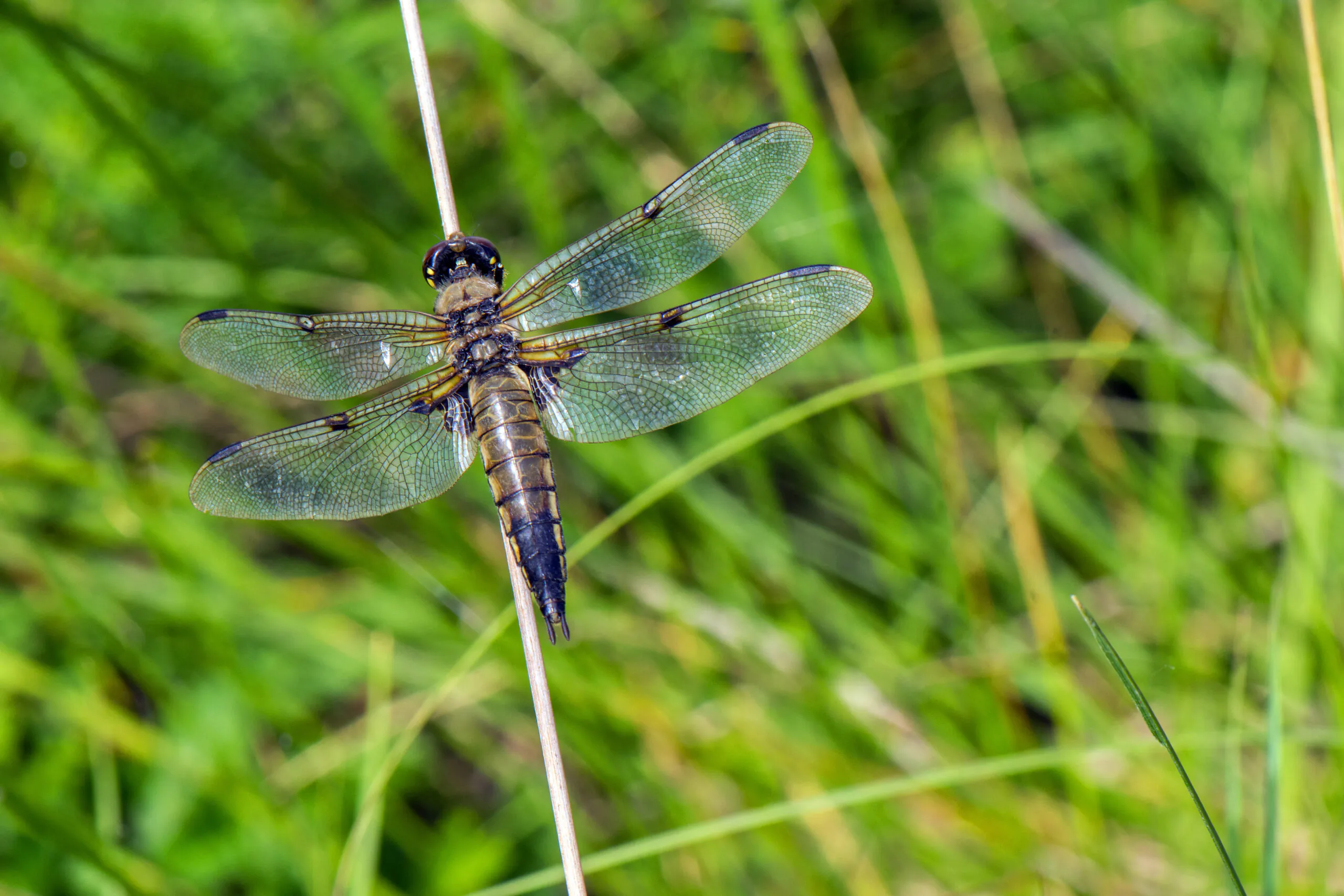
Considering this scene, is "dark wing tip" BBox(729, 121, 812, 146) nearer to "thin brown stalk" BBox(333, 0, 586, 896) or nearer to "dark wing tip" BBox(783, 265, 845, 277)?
"dark wing tip" BBox(783, 265, 845, 277)

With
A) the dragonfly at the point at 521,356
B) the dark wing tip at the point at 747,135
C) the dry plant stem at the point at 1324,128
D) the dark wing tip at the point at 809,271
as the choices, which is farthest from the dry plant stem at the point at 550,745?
the dry plant stem at the point at 1324,128

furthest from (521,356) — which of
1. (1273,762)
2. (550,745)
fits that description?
(1273,762)

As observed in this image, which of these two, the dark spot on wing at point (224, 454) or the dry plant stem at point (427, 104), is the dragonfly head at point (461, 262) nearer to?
the dry plant stem at point (427, 104)

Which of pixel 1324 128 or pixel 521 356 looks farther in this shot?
pixel 521 356

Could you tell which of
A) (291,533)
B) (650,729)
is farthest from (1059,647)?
(291,533)

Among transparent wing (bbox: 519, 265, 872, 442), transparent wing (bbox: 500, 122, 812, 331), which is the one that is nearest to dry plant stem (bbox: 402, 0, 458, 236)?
transparent wing (bbox: 500, 122, 812, 331)

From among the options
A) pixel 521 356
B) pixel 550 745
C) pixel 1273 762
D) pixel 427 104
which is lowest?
pixel 1273 762

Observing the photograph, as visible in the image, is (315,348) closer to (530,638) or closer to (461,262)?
(461,262)
